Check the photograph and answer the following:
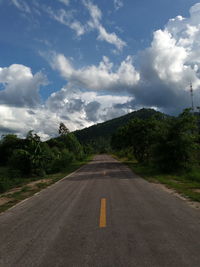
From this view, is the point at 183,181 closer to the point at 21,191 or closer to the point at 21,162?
the point at 21,191

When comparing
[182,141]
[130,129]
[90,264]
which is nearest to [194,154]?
[182,141]

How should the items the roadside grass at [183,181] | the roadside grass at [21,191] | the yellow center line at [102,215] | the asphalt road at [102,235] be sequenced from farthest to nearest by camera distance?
the roadside grass at [183,181] → the roadside grass at [21,191] → the yellow center line at [102,215] → the asphalt road at [102,235]

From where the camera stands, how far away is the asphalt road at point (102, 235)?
374 cm

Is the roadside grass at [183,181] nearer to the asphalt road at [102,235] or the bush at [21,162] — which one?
the asphalt road at [102,235]

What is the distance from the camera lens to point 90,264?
356 cm

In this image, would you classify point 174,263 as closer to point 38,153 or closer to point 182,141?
point 182,141

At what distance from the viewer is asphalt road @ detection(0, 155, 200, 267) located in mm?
3738

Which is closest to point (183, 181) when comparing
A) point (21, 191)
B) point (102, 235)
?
point (21, 191)

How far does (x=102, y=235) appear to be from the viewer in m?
4.80

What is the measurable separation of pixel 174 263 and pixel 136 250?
753 mm

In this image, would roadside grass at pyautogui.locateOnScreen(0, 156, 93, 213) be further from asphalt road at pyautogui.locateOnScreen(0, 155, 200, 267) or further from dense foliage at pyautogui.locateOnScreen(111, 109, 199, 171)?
dense foliage at pyautogui.locateOnScreen(111, 109, 199, 171)

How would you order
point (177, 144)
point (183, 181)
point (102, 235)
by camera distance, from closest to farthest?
point (102, 235) < point (183, 181) < point (177, 144)

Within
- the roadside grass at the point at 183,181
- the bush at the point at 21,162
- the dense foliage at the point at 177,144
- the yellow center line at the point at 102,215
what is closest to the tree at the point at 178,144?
the dense foliage at the point at 177,144

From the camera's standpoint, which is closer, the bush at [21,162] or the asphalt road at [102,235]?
the asphalt road at [102,235]
